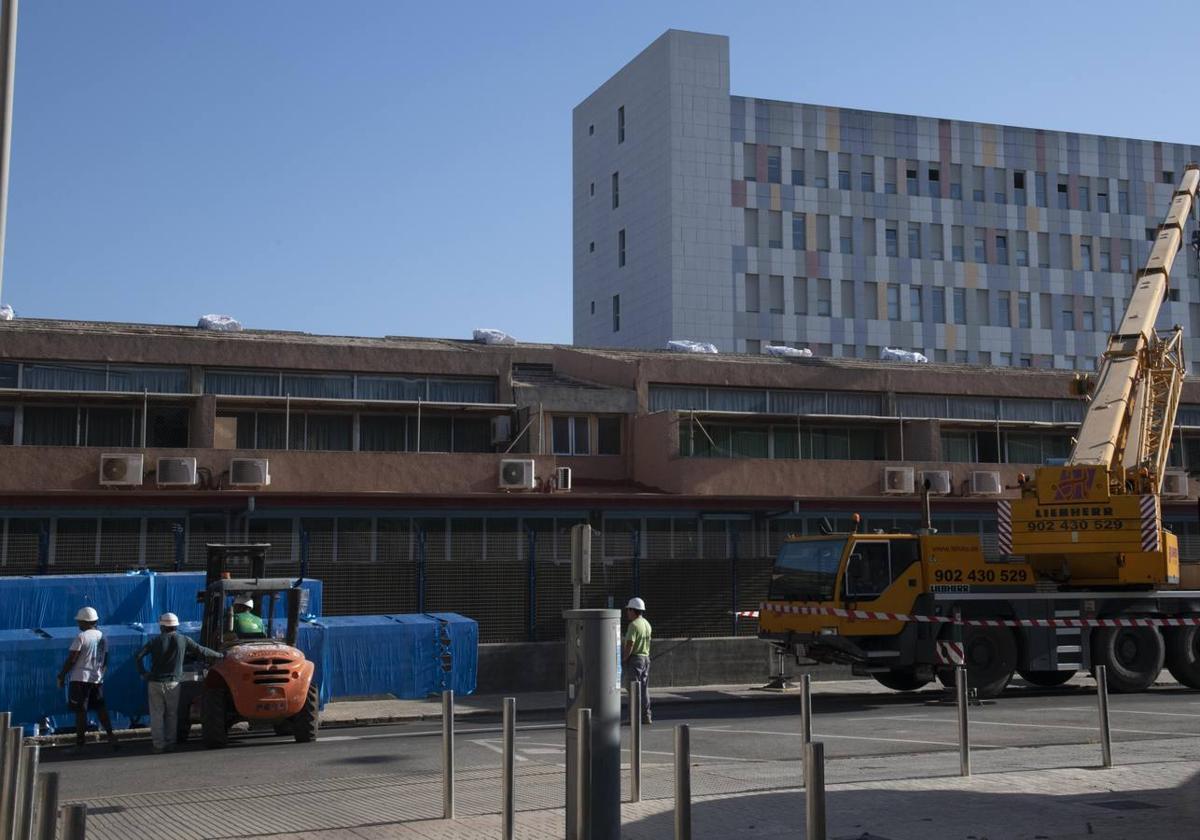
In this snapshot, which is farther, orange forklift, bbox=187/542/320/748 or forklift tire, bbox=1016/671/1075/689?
forklift tire, bbox=1016/671/1075/689

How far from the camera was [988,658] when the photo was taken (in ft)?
74.0

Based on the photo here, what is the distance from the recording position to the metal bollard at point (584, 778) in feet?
29.7

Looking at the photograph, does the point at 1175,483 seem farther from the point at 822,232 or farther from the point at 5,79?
the point at 822,232

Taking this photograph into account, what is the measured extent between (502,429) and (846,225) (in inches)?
1873

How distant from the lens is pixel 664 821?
10.7 m

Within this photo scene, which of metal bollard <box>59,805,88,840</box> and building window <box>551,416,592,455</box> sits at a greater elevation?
building window <box>551,416,592,455</box>

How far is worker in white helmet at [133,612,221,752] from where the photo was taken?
16219 mm

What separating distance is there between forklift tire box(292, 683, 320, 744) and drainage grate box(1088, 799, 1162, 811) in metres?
9.27

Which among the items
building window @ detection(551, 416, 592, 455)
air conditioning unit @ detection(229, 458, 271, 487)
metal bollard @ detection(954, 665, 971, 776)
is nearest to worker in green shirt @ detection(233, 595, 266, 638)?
metal bollard @ detection(954, 665, 971, 776)

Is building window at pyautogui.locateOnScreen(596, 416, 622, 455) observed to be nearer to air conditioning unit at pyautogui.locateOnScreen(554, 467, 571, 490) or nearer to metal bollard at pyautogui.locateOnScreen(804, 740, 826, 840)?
air conditioning unit at pyautogui.locateOnScreen(554, 467, 571, 490)

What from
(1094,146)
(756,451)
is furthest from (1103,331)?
(756,451)

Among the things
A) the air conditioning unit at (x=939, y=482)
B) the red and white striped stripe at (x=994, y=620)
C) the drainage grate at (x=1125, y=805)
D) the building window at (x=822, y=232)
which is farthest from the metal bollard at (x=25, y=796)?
the building window at (x=822, y=232)

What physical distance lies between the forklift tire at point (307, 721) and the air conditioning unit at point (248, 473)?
11.7m

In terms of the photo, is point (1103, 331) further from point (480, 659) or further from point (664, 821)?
point (664, 821)
